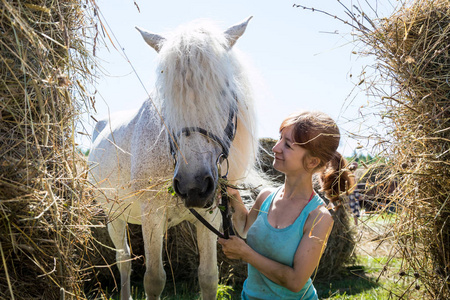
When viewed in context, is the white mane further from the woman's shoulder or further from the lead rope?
the woman's shoulder

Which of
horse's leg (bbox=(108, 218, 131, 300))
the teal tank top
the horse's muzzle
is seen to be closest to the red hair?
the teal tank top

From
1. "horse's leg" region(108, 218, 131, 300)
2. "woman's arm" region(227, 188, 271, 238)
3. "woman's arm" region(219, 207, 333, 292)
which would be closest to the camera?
"woman's arm" region(219, 207, 333, 292)

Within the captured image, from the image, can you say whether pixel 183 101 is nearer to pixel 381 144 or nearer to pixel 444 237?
pixel 381 144

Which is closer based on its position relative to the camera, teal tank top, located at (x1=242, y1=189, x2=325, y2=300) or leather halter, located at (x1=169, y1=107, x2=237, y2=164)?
teal tank top, located at (x1=242, y1=189, x2=325, y2=300)

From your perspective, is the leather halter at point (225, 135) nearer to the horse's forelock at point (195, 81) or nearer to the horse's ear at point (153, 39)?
the horse's forelock at point (195, 81)

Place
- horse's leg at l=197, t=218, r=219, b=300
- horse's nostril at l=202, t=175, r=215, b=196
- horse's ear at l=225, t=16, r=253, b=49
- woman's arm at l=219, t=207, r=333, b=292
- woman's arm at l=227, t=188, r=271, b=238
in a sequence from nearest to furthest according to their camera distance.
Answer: woman's arm at l=219, t=207, r=333, b=292
horse's nostril at l=202, t=175, r=215, b=196
woman's arm at l=227, t=188, r=271, b=238
horse's ear at l=225, t=16, r=253, b=49
horse's leg at l=197, t=218, r=219, b=300

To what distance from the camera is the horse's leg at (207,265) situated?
9.96ft

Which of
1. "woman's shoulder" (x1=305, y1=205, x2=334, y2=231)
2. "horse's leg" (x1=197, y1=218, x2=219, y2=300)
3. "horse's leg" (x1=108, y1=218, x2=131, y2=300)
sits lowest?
"horse's leg" (x1=108, y1=218, x2=131, y2=300)

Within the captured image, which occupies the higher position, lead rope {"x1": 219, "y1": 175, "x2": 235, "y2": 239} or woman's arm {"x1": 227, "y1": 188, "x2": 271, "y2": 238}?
lead rope {"x1": 219, "y1": 175, "x2": 235, "y2": 239}

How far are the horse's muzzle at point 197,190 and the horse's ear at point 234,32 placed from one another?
1066 mm

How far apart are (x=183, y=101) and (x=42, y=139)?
85 centimetres

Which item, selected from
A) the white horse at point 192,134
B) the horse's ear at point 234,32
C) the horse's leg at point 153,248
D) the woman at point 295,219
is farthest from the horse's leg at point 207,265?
the horse's ear at point 234,32

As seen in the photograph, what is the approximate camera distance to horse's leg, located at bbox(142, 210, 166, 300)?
290 cm

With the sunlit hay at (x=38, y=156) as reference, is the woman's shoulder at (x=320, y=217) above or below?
below
